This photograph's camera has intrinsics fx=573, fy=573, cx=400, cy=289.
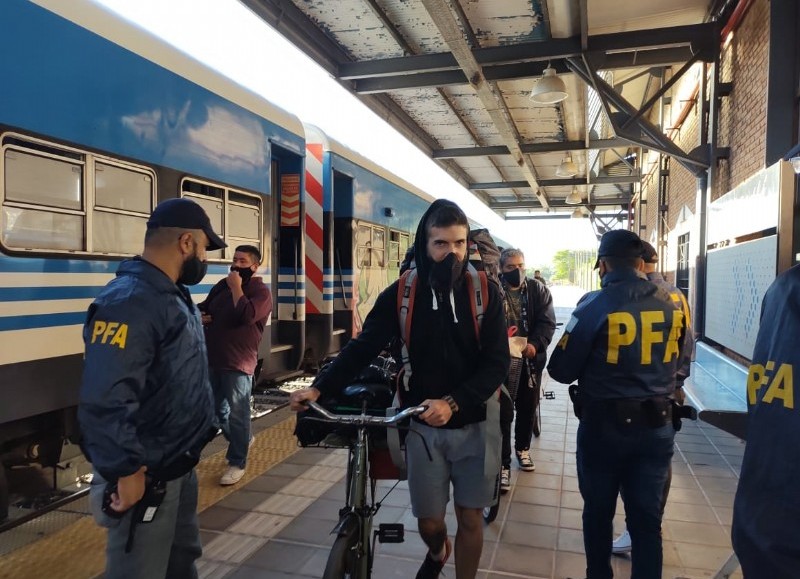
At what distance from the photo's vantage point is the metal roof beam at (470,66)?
6.66 metres

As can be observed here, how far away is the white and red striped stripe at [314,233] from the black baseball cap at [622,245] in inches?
197

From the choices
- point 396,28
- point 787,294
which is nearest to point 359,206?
point 396,28

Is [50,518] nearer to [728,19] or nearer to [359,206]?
[359,206]

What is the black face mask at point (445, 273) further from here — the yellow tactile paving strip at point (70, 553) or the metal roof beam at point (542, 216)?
the metal roof beam at point (542, 216)

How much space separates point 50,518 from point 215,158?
115 inches

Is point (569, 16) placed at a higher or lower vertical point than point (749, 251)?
higher

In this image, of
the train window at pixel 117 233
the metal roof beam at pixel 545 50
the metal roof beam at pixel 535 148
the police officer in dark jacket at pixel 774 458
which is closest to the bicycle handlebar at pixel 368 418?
the police officer in dark jacket at pixel 774 458

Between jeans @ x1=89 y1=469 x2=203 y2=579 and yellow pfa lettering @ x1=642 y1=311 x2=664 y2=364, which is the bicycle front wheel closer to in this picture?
jeans @ x1=89 y1=469 x2=203 y2=579

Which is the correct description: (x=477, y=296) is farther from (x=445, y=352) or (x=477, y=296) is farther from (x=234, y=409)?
(x=234, y=409)

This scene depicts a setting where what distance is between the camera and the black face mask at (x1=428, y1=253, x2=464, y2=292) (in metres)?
2.35

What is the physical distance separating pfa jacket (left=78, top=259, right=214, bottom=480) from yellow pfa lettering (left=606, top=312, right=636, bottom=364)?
1.71 meters

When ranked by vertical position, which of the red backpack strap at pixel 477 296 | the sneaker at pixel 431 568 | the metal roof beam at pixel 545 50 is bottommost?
the sneaker at pixel 431 568

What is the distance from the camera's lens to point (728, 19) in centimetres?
714

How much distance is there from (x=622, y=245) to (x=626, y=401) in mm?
716
